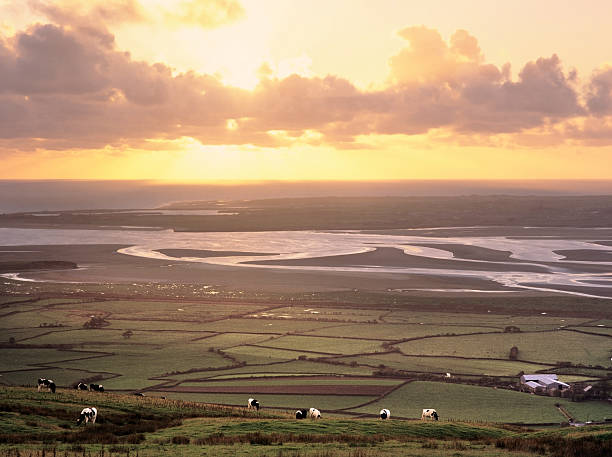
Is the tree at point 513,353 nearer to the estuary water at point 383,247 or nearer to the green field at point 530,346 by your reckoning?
the green field at point 530,346

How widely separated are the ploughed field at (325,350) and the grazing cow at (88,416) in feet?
49.0

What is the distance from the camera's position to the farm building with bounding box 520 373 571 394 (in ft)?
162

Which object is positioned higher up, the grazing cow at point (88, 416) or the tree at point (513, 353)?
the grazing cow at point (88, 416)

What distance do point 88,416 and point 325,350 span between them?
3306 centimetres

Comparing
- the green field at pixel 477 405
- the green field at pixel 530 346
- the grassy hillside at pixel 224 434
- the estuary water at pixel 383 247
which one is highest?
the grassy hillside at pixel 224 434

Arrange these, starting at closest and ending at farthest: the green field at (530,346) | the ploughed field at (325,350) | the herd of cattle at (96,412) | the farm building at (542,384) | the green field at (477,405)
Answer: the herd of cattle at (96,412), the green field at (477,405), the ploughed field at (325,350), the farm building at (542,384), the green field at (530,346)

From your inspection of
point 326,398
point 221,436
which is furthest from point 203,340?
point 221,436

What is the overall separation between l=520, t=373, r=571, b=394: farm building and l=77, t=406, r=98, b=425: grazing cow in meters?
29.8

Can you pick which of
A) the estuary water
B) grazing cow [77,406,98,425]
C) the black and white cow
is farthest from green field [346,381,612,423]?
the estuary water

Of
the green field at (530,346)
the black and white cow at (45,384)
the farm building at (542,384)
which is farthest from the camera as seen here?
the green field at (530,346)

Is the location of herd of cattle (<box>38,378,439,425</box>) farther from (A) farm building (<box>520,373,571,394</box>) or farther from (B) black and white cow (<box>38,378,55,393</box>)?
(A) farm building (<box>520,373,571,394</box>)

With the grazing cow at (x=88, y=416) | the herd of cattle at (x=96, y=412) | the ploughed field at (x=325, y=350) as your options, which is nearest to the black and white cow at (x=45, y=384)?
the herd of cattle at (x=96, y=412)

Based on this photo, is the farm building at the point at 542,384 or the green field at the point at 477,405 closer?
the green field at the point at 477,405

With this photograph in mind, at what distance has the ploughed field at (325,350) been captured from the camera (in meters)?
47.4
